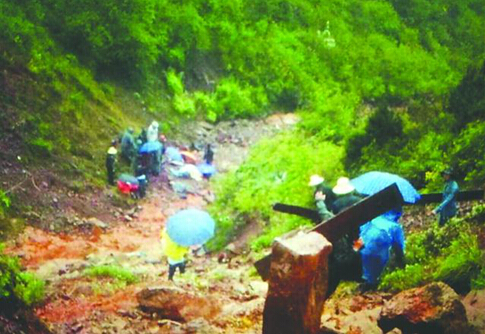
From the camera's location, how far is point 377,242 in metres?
6.06

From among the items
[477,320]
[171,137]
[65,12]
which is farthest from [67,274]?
[65,12]

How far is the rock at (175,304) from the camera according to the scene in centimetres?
633

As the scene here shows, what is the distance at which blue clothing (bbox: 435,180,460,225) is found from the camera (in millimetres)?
6918

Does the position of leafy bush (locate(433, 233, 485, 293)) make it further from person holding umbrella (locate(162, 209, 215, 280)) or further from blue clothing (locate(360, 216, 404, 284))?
person holding umbrella (locate(162, 209, 215, 280))

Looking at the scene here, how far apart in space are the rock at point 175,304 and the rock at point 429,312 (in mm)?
2667

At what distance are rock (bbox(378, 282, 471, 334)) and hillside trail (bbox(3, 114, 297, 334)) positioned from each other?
1904mm

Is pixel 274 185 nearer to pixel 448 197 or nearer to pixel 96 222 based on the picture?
pixel 96 222

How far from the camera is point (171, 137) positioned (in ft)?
59.0

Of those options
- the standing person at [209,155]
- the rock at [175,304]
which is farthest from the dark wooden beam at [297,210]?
the standing person at [209,155]

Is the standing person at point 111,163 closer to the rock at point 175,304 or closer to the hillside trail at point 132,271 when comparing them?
the hillside trail at point 132,271

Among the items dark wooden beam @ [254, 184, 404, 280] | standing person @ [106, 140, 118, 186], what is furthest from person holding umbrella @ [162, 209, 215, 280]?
standing person @ [106, 140, 118, 186]

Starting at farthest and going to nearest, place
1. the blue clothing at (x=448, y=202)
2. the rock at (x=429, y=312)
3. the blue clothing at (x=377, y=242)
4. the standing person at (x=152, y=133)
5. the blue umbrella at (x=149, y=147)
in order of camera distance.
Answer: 1. the standing person at (x=152, y=133)
2. the blue umbrella at (x=149, y=147)
3. the blue clothing at (x=448, y=202)
4. the blue clothing at (x=377, y=242)
5. the rock at (x=429, y=312)

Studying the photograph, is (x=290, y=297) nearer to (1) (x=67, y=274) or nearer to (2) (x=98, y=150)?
(1) (x=67, y=274)

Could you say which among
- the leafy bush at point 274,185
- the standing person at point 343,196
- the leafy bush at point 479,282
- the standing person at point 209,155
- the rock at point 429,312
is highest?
the standing person at point 209,155
